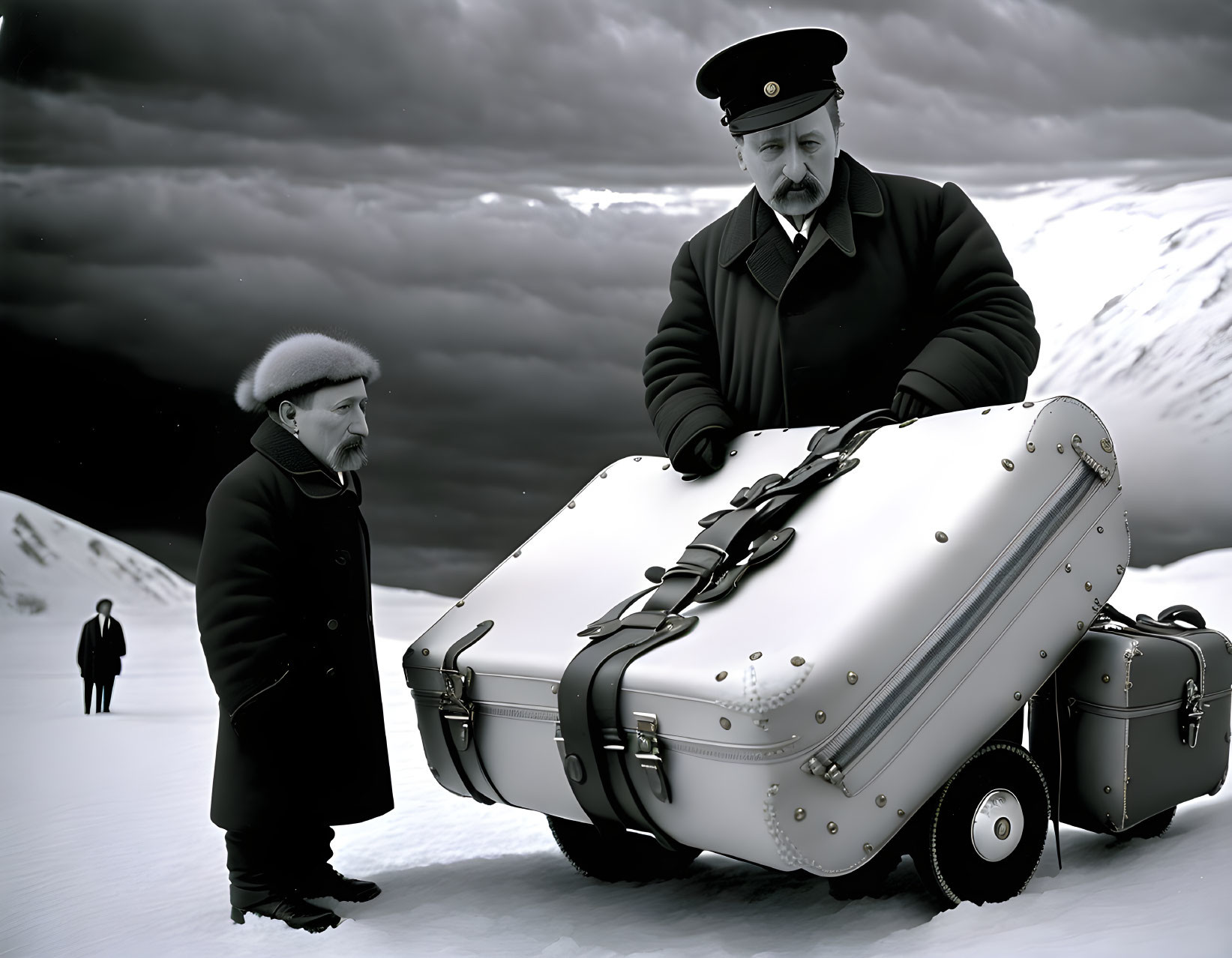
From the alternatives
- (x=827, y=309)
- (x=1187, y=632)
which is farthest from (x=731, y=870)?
(x=827, y=309)

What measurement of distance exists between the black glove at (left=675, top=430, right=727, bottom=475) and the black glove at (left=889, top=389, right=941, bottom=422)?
0.46 meters

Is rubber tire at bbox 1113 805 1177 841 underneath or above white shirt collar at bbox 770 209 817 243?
underneath

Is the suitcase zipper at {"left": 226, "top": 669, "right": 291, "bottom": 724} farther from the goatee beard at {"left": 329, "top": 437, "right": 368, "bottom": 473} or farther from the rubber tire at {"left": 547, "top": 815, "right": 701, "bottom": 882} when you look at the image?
the rubber tire at {"left": 547, "top": 815, "right": 701, "bottom": 882}

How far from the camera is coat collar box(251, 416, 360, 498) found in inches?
110

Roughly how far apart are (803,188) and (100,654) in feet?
18.5

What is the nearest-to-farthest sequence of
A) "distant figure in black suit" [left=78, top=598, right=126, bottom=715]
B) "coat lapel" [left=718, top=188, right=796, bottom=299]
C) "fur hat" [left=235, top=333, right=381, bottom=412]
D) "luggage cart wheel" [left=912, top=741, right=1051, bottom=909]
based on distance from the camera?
"luggage cart wheel" [left=912, top=741, right=1051, bottom=909], "fur hat" [left=235, top=333, right=381, bottom=412], "coat lapel" [left=718, top=188, right=796, bottom=299], "distant figure in black suit" [left=78, top=598, right=126, bottom=715]

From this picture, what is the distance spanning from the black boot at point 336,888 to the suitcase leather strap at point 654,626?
76 cm

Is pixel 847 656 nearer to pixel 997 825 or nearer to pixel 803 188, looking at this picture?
pixel 997 825

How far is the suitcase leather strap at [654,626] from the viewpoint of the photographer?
2334mm

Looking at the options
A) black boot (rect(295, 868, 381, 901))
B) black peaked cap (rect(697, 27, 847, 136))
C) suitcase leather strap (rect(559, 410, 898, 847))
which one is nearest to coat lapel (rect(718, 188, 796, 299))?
black peaked cap (rect(697, 27, 847, 136))

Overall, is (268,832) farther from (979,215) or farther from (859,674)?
(979,215)

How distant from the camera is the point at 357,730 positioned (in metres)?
2.82

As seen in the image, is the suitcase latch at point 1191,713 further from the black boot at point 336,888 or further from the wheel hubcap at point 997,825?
the black boot at point 336,888

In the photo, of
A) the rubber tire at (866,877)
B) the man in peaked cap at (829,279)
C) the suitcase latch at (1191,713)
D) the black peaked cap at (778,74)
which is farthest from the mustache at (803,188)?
the rubber tire at (866,877)
